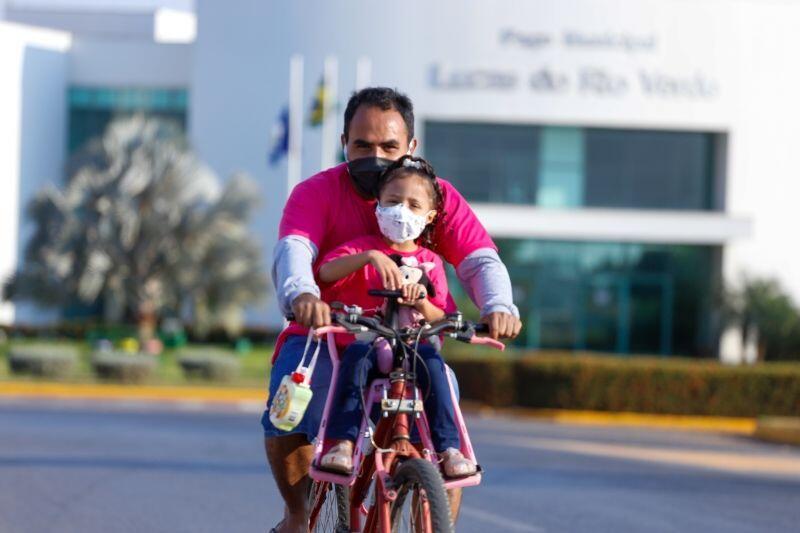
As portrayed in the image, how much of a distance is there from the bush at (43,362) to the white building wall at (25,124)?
66.3ft

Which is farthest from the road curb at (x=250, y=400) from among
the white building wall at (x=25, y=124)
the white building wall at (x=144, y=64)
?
the white building wall at (x=144, y=64)

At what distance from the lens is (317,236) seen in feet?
19.5

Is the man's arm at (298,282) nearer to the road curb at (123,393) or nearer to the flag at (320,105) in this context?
the road curb at (123,393)

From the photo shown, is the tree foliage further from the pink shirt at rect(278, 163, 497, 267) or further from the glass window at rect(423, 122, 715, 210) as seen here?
the pink shirt at rect(278, 163, 497, 267)

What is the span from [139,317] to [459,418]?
3609cm

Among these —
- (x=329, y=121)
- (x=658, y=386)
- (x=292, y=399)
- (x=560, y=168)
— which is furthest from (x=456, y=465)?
(x=560, y=168)

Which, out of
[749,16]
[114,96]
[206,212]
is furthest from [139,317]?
[749,16]

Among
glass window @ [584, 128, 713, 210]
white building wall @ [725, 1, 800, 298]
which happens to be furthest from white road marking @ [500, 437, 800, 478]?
white building wall @ [725, 1, 800, 298]

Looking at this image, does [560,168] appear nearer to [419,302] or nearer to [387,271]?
[419,302]

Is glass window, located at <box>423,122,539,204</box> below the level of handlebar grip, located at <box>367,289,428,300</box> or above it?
above

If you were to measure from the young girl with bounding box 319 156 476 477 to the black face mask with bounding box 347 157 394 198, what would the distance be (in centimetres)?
22

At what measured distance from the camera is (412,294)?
5.50 metres

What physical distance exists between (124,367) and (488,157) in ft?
60.6

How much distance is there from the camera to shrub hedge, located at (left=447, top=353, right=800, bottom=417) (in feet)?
87.1
